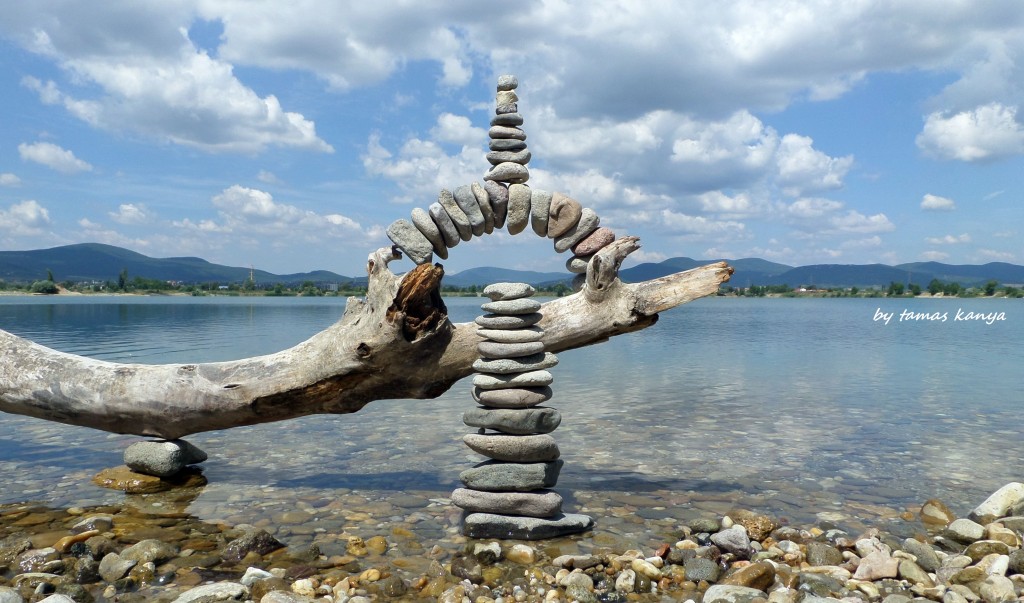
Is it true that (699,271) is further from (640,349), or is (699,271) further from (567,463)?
(640,349)

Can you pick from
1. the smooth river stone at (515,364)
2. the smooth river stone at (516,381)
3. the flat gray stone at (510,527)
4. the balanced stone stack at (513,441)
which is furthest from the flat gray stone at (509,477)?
the smooth river stone at (515,364)

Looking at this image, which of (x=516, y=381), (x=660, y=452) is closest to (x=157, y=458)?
(x=516, y=381)

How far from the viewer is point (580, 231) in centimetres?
985

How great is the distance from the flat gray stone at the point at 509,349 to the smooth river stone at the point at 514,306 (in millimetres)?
431

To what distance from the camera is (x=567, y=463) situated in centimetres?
1329

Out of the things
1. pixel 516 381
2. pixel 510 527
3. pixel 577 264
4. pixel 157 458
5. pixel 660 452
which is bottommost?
pixel 660 452

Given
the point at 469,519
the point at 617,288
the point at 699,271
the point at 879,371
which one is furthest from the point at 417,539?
the point at 879,371

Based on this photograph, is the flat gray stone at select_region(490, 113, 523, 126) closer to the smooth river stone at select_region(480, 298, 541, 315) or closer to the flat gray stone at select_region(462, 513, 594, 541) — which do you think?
the smooth river stone at select_region(480, 298, 541, 315)

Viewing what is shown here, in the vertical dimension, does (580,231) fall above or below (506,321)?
above

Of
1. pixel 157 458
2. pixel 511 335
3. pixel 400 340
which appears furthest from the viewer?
pixel 157 458

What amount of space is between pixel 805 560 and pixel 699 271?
3.89 m

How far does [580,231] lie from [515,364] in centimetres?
213

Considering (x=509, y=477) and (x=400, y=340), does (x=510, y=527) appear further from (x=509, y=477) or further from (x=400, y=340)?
(x=400, y=340)

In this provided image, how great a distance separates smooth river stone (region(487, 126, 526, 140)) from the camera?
9.84 m
